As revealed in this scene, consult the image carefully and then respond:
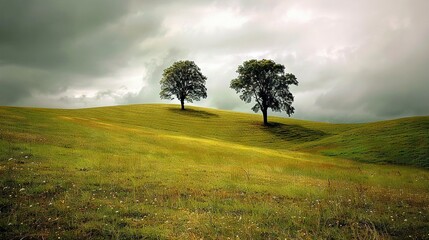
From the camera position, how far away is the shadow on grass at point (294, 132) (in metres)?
67.2

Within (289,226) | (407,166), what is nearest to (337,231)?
(289,226)

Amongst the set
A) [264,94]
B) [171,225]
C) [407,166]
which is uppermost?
[264,94]

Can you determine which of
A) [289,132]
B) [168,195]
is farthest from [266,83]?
[168,195]

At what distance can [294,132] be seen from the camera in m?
71.9

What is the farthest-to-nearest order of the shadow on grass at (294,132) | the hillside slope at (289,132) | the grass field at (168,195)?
the shadow on grass at (294,132) < the hillside slope at (289,132) < the grass field at (168,195)

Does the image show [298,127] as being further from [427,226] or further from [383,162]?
[427,226]

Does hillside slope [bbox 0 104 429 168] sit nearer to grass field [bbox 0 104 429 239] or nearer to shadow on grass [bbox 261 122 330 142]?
shadow on grass [bbox 261 122 330 142]

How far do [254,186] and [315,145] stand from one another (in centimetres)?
4230

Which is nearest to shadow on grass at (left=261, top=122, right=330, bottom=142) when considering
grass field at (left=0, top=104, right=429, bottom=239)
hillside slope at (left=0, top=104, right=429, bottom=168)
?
hillside slope at (left=0, top=104, right=429, bottom=168)

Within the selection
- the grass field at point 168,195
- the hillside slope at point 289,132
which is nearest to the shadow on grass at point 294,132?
the hillside slope at point 289,132

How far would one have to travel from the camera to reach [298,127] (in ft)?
256

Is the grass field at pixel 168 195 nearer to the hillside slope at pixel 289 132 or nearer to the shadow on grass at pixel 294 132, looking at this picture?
the hillside slope at pixel 289 132

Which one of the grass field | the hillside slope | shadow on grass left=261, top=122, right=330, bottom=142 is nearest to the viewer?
the grass field

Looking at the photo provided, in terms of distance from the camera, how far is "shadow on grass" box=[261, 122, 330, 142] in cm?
6719
